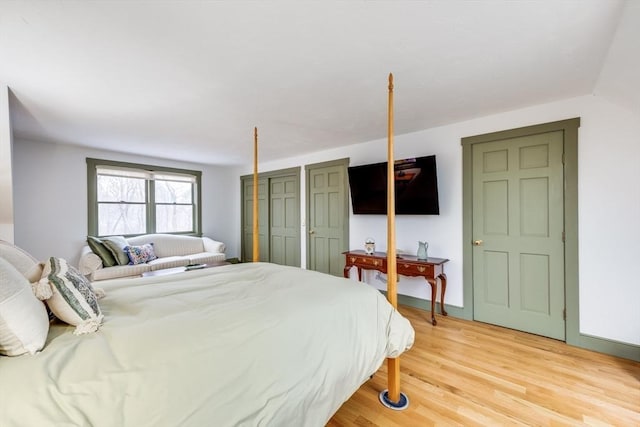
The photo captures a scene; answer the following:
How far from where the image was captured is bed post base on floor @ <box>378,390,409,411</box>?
176 centimetres

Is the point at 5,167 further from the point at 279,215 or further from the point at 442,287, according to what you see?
the point at 442,287

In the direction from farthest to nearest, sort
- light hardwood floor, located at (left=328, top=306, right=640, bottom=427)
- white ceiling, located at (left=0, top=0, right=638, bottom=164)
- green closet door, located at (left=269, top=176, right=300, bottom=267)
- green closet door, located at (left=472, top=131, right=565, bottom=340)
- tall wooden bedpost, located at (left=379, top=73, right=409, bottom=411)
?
green closet door, located at (left=269, top=176, right=300, bottom=267) → green closet door, located at (left=472, top=131, right=565, bottom=340) → tall wooden bedpost, located at (left=379, top=73, right=409, bottom=411) → light hardwood floor, located at (left=328, top=306, right=640, bottom=427) → white ceiling, located at (left=0, top=0, right=638, bottom=164)

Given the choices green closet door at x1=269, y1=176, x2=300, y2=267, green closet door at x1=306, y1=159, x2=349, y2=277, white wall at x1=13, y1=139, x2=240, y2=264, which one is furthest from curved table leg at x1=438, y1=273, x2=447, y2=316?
white wall at x1=13, y1=139, x2=240, y2=264

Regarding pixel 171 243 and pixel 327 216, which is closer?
pixel 327 216

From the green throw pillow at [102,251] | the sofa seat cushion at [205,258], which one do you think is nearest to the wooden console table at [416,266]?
the sofa seat cushion at [205,258]

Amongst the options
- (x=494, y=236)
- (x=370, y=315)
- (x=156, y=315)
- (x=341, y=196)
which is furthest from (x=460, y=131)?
(x=156, y=315)

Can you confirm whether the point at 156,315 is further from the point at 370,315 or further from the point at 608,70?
the point at 608,70

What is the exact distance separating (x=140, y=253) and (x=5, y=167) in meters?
2.38

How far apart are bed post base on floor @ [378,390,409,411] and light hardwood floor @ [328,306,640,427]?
0.03 meters

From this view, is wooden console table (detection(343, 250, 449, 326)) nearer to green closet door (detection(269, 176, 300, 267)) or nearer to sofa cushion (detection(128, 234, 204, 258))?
green closet door (detection(269, 176, 300, 267))

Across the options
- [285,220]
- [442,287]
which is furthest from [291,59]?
[285,220]

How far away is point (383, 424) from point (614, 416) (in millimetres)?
1441

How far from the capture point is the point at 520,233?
2840 mm

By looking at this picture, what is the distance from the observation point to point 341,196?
4359mm
